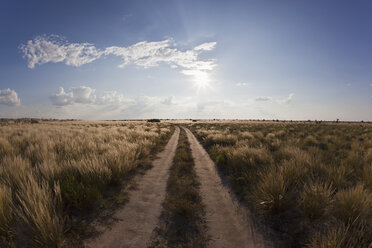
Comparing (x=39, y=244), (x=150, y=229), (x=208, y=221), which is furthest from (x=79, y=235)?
(x=208, y=221)

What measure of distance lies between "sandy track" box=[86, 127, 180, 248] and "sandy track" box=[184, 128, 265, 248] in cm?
138

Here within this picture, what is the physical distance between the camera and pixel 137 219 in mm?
3721

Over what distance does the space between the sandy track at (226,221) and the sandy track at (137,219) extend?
4.52 feet

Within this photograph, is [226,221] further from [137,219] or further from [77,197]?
[77,197]

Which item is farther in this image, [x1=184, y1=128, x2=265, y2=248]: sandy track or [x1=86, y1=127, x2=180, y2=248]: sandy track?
[x1=184, y1=128, x2=265, y2=248]: sandy track

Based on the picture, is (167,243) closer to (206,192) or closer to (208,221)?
(208,221)

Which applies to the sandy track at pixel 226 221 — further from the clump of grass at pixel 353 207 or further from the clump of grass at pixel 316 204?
the clump of grass at pixel 353 207

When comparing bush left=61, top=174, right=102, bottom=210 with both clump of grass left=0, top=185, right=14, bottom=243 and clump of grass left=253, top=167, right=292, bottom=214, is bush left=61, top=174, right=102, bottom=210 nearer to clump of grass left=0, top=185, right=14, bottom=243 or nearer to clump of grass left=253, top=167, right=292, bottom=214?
clump of grass left=0, top=185, right=14, bottom=243

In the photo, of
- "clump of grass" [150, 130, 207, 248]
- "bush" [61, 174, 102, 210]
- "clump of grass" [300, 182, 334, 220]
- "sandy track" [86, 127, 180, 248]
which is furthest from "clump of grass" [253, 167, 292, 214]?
"bush" [61, 174, 102, 210]

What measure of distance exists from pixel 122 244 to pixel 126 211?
117 centimetres

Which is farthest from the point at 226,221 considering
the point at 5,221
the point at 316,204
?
the point at 5,221

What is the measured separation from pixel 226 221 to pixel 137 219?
2.19 m

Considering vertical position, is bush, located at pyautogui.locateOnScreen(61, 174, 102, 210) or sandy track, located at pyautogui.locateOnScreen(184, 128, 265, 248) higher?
bush, located at pyautogui.locateOnScreen(61, 174, 102, 210)

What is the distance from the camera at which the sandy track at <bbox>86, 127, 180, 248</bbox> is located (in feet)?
9.74
